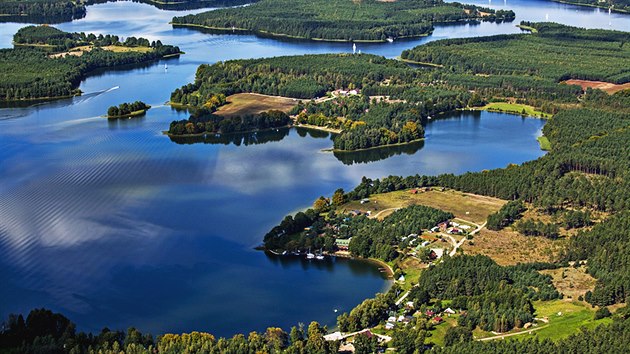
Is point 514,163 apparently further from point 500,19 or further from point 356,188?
point 500,19

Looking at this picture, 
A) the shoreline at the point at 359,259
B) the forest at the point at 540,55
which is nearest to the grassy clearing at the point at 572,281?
the shoreline at the point at 359,259

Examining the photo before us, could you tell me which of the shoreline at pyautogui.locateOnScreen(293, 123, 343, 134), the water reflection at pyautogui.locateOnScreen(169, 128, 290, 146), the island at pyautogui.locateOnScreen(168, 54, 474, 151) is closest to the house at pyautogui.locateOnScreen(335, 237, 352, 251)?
the island at pyautogui.locateOnScreen(168, 54, 474, 151)

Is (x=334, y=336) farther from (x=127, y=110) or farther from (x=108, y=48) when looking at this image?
(x=108, y=48)

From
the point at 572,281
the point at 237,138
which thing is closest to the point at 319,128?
the point at 237,138

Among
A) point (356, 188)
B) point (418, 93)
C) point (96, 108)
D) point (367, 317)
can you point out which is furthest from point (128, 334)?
point (418, 93)

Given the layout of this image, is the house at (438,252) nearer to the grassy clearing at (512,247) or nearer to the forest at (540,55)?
the grassy clearing at (512,247)
